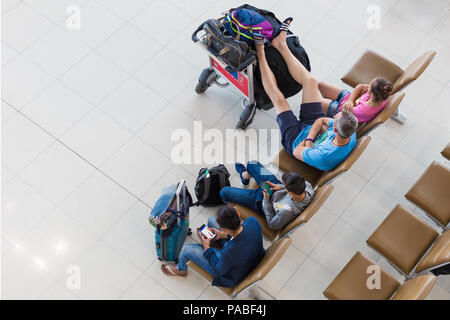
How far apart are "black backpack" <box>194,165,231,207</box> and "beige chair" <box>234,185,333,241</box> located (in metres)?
0.38

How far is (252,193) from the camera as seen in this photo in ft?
12.0

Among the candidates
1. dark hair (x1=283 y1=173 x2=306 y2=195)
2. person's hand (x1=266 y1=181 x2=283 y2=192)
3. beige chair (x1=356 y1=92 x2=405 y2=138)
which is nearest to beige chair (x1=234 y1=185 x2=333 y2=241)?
dark hair (x1=283 y1=173 x2=306 y2=195)

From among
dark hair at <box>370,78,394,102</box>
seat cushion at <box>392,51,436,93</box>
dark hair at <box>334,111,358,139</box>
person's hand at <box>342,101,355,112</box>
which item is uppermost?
seat cushion at <box>392,51,436,93</box>

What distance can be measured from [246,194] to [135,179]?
1178 mm

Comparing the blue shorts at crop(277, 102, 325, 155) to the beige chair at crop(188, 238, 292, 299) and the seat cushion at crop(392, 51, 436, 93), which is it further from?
the beige chair at crop(188, 238, 292, 299)

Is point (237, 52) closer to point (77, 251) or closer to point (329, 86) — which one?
point (329, 86)

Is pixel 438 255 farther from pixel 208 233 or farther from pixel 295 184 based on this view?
pixel 208 233

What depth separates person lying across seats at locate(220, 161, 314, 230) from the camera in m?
3.24

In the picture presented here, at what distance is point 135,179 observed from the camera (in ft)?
14.1

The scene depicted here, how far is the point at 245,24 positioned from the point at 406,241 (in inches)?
84.5

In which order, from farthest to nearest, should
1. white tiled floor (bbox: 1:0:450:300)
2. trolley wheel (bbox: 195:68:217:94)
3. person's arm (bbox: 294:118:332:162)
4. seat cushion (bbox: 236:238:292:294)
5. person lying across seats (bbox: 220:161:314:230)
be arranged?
trolley wheel (bbox: 195:68:217:94) < white tiled floor (bbox: 1:0:450:300) < person's arm (bbox: 294:118:332:162) < person lying across seats (bbox: 220:161:314:230) < seat cushion (bbox: 236:238:292:294)

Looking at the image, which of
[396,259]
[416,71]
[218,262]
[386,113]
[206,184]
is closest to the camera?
[218,262]

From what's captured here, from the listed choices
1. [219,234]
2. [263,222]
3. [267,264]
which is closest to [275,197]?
[263,222]
